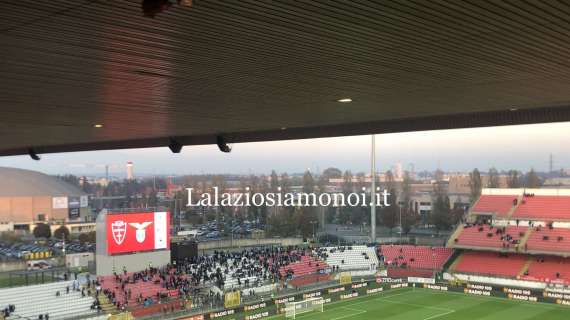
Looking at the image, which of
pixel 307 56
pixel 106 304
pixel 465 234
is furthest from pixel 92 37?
pixel 465 234

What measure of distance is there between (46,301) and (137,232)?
6.80 meters

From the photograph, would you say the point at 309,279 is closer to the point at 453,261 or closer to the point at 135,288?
the point at 135,288

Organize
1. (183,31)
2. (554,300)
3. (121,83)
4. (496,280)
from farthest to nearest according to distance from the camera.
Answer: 1. (496,280)
2. (554,300)
3. (121,83)
4. (183,31)

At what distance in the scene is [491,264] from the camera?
38.5 meters

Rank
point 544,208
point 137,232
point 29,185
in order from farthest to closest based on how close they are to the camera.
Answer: point 29,185
point 544,208
point 137,232

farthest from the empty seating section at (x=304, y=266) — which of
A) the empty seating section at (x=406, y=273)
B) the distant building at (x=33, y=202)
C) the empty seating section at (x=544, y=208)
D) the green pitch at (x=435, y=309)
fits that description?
the distant building at (x=33, y=202)

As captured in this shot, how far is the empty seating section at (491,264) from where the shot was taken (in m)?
37.0

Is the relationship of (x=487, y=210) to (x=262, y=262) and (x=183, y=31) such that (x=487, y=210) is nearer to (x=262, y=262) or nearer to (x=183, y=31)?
(x=262, y=262)

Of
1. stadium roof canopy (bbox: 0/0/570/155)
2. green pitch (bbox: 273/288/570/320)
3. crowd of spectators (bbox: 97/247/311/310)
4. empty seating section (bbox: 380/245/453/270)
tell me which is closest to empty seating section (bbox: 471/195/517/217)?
empty seating section (bbox: 380/245/453/270)

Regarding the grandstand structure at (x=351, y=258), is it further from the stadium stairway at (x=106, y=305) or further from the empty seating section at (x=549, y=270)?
the stadium stairway at (x=106, y=305)

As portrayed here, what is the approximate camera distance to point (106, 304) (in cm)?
2855

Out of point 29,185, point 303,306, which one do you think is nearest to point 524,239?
point 303,306

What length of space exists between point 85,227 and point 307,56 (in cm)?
6492

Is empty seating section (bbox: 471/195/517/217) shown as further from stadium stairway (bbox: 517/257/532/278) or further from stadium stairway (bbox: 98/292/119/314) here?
stadium stairway (bbox: 98/292/119/314)
